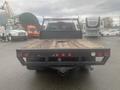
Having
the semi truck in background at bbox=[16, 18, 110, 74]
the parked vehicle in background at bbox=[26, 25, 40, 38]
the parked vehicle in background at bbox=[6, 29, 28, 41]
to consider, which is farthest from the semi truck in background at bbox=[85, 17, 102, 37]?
the semi truck in background at bbox=[16, 18, 110, 74]

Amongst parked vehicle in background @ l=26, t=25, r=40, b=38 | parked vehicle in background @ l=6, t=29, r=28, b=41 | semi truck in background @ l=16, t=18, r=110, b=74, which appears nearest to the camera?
semi truck in background @ l=16, t=18, r=110, b=74

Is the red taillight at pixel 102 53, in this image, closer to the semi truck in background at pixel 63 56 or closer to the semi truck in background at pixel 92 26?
the semi truck in background at pixel 63 56

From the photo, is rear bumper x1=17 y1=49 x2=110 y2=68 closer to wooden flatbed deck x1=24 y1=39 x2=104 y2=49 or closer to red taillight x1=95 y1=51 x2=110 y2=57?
red taillight x1=95 y1=51 x2=110 y2=57

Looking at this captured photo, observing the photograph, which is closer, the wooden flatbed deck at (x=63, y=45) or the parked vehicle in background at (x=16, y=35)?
the wooden flatbed deck at (x=63, y=45)

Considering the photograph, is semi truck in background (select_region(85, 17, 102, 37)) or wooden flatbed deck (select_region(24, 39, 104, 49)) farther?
semi truck in background (select_region(85, 17, 102, 37))

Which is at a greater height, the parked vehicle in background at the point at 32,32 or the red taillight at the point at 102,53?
the red taillight at the point at 102,53

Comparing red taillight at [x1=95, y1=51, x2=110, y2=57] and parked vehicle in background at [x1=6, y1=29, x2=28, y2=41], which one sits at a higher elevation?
red taillight at [x1=95, y1=51, x2=110, y2=57]

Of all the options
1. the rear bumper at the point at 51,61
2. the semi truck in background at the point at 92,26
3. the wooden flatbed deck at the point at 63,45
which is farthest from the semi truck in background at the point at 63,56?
the semi truck in background at the point at 92,26

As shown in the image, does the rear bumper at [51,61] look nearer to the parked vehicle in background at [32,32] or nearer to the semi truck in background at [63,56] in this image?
the semi truck in background at [63,56]

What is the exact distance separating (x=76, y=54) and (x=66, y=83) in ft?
3.80

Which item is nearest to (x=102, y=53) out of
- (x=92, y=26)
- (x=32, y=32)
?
(x=92, y=26)

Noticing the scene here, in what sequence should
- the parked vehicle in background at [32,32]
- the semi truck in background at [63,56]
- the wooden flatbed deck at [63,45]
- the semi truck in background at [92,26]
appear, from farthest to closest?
the parked vehicle in background at [32,32] → the semi truck in background at [92,26] → the wooden flatbed deck at [63,45] → the semi truck in background at [63,56]

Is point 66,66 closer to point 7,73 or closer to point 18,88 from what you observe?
point 18,88

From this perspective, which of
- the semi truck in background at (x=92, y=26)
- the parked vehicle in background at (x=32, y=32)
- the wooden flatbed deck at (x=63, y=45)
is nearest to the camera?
the wooden flatbed deck at (x=63, y=45)
